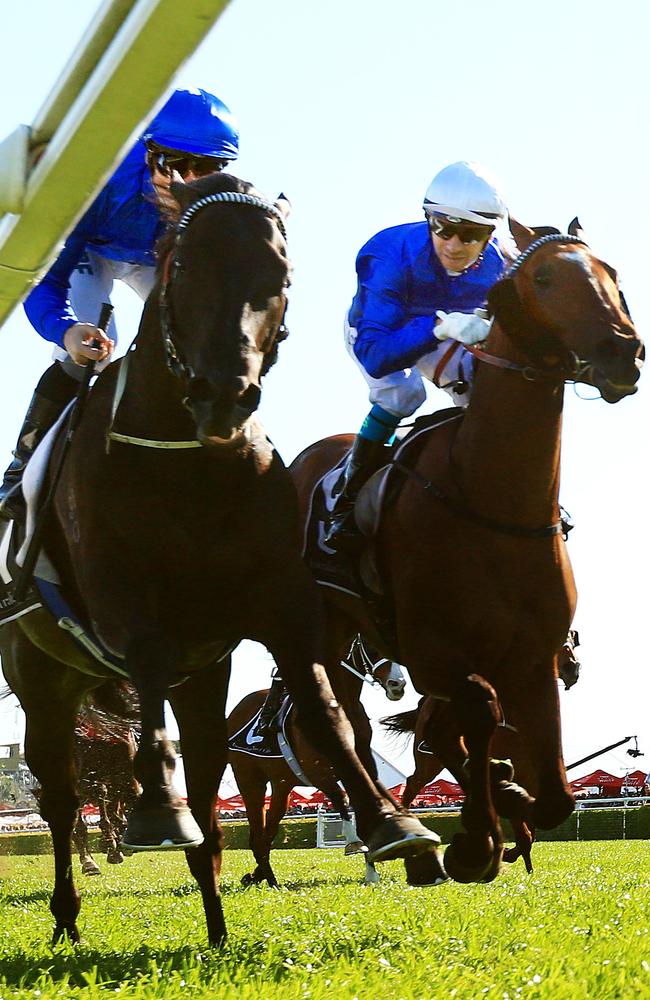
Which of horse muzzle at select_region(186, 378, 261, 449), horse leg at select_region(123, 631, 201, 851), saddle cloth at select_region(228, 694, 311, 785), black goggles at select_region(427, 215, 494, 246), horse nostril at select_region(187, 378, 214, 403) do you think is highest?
black goggles at select_region(427, 215, 494, 246)

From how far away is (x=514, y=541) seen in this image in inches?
251

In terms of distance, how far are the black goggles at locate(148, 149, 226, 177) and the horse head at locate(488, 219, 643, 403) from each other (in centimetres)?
145

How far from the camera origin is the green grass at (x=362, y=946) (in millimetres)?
4148

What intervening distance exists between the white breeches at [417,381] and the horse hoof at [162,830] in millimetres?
3257

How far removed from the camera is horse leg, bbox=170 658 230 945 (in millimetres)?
6102

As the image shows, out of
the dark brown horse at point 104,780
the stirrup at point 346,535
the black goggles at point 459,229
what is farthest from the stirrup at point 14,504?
the dark brown horse at point 104,780

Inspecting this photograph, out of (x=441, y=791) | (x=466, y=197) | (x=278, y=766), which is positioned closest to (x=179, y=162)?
(x=466, y=197)

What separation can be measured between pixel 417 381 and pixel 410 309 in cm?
40

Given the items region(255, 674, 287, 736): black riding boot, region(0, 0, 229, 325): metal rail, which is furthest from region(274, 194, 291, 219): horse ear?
region(255, 674, 287, 736): black riding boot

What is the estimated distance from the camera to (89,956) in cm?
550

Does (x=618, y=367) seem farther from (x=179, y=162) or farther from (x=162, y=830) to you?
(x=162, y=830)

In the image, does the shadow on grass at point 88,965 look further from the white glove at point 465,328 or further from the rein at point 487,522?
the white glove at point 465,328

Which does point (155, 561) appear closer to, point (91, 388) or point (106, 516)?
point (106, 516)

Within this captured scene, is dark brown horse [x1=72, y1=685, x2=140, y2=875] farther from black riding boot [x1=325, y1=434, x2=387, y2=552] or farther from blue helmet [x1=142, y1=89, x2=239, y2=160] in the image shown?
blue helmet [x1=142, y1=89, x2=239, y2=160]
